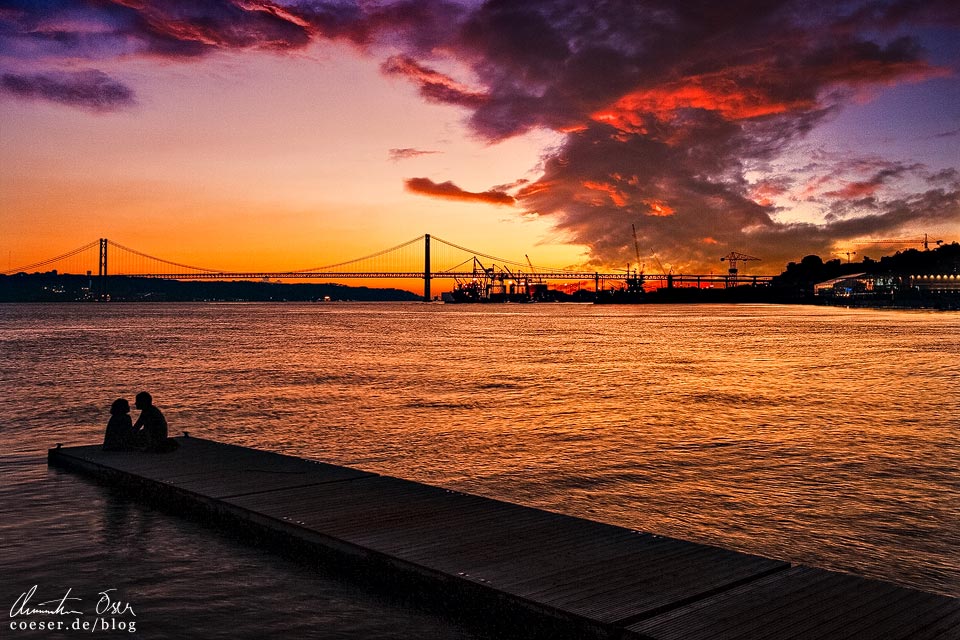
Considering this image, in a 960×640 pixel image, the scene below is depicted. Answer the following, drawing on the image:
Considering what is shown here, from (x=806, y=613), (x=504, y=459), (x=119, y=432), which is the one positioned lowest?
(x=504, y=459)

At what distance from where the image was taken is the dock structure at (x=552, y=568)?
618 centimetres

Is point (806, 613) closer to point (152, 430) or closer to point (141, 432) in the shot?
point (152, 430)

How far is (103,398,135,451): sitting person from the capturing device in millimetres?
13750

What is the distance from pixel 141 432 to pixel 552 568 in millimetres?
9126

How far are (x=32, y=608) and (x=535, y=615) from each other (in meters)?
5.16

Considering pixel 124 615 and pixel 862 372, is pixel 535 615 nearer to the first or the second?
A: pixel 124 615

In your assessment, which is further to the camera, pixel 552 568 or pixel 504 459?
pixel 504 459

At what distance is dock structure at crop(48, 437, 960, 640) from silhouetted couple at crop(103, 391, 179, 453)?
247cm

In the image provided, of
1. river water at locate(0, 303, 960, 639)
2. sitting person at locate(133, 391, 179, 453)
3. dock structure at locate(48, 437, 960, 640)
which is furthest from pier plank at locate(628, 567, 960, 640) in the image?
sitting person at locate(133, 391, 179, 453)

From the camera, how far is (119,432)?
13.8 metres

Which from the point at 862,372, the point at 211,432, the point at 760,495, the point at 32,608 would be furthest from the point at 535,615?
the point at 862,372

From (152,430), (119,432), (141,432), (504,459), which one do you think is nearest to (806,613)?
(504,459)

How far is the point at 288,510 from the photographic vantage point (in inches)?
379

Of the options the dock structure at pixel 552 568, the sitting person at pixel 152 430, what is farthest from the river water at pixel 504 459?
the sitting person at pixel 152 430
